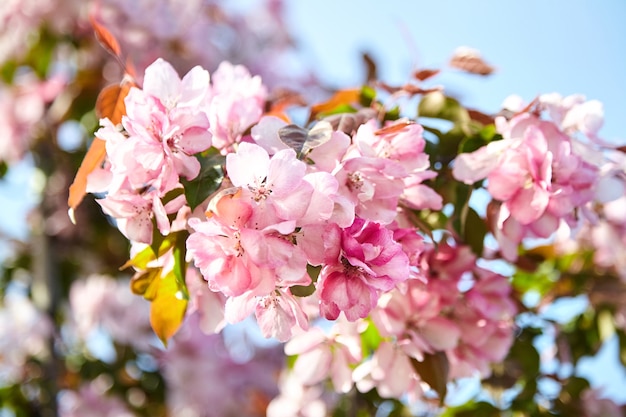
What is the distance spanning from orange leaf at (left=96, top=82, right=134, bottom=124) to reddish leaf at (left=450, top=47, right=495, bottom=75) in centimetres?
45

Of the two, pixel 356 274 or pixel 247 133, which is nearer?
pixel 356 274

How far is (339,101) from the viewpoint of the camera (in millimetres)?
1057

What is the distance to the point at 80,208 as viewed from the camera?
2.34m

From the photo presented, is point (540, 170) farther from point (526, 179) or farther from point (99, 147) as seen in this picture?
point (99, 147)

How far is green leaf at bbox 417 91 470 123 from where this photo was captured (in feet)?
3.39

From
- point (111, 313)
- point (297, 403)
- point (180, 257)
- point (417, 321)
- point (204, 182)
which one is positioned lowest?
point (111, 313)

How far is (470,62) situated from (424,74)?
82 millimetres

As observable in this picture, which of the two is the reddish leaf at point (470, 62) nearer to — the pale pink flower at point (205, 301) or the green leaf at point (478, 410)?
the pale pink flower at point (205, 301)

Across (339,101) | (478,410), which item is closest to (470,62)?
(339,101)

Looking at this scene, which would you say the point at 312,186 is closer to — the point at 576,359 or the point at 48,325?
the point at 576,359

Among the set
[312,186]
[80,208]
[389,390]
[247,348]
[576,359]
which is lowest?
[247,348]

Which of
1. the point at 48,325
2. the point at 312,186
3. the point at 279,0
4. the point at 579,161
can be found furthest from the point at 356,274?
the point at 279,0

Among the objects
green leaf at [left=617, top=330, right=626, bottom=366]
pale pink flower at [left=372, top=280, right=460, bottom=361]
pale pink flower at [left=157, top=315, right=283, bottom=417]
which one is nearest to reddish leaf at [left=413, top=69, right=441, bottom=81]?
pale pink flower at [left=372, top=280, right=460, bottom=361]

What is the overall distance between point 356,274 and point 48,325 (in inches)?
57.1
